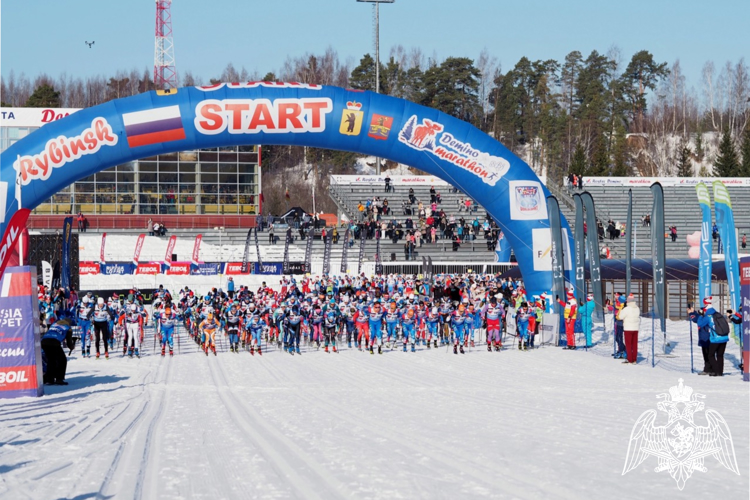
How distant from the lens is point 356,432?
31.8ft

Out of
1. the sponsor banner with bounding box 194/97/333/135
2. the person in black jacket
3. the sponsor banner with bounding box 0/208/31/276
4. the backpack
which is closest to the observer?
the sponsor banner with bounding box 0/208/31/276

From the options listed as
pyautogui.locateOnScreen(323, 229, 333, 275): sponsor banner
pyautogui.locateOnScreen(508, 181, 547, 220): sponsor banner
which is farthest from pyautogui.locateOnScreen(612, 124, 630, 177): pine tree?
pyautogui.locateOnScreen(508, 181, 547, 220): sponsor banner

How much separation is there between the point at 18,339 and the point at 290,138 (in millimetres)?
11287

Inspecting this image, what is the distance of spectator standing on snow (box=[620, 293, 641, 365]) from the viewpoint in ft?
56.7

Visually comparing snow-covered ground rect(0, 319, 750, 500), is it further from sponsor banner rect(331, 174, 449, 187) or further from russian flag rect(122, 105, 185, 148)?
sponsor banner rect(331, 174, 449, 187)

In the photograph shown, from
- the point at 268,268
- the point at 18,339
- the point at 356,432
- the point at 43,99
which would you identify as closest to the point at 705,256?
the point at 356,432

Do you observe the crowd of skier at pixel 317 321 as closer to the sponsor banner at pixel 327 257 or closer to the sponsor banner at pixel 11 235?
the sponsor banner at pixel 11 235

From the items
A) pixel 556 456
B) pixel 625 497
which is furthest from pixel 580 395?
pixel 625 497

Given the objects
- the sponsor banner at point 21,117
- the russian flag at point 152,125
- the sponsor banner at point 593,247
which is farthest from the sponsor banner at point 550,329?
the sponsor banner at point 21,117

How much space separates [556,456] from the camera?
8.05 m

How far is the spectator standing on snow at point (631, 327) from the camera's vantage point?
17.3m

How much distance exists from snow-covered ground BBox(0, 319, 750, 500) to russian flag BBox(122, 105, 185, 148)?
7.34 metres

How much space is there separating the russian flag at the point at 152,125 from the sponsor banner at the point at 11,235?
33.2ft

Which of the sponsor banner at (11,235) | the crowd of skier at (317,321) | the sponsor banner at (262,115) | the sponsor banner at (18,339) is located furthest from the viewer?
the sponsor banner at (262,115)
